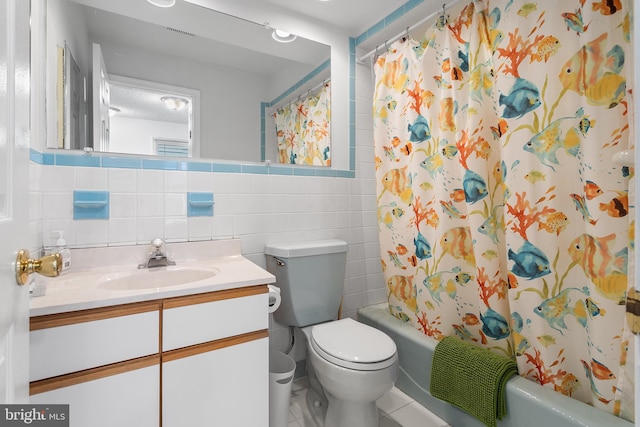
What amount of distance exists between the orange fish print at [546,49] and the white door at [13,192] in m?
1.54

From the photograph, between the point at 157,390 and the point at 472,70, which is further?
the point at 472,70

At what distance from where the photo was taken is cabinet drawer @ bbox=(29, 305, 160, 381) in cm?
84

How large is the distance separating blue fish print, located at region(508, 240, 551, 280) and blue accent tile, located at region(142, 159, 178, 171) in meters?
1.54

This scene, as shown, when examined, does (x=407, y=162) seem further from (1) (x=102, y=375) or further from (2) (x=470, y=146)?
(1) (x=102, y=375)

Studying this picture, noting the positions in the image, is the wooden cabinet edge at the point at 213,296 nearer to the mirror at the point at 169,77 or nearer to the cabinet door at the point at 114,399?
the cabinet door at the point at 114,399

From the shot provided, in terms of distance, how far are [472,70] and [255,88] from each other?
110 cm

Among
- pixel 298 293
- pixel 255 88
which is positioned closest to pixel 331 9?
pixel 255 88

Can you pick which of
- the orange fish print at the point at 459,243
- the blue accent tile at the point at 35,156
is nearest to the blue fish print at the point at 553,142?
the orange fish print at the point at 459,243

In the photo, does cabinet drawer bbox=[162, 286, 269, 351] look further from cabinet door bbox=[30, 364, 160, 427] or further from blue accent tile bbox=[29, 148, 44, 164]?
blue accent tile bbox=[29, 148, 44, 164]

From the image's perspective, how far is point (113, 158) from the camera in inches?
53.9

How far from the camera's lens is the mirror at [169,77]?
4.30 ft

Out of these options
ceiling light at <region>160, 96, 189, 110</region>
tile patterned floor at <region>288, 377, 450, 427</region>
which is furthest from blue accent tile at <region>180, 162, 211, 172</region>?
tile patterned floor at <region>288, 377, 450, 427</region>

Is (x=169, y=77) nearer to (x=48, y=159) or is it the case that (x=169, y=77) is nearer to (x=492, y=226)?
(x=48, y=159)

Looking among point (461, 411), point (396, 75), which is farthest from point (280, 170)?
point (461, 411)
